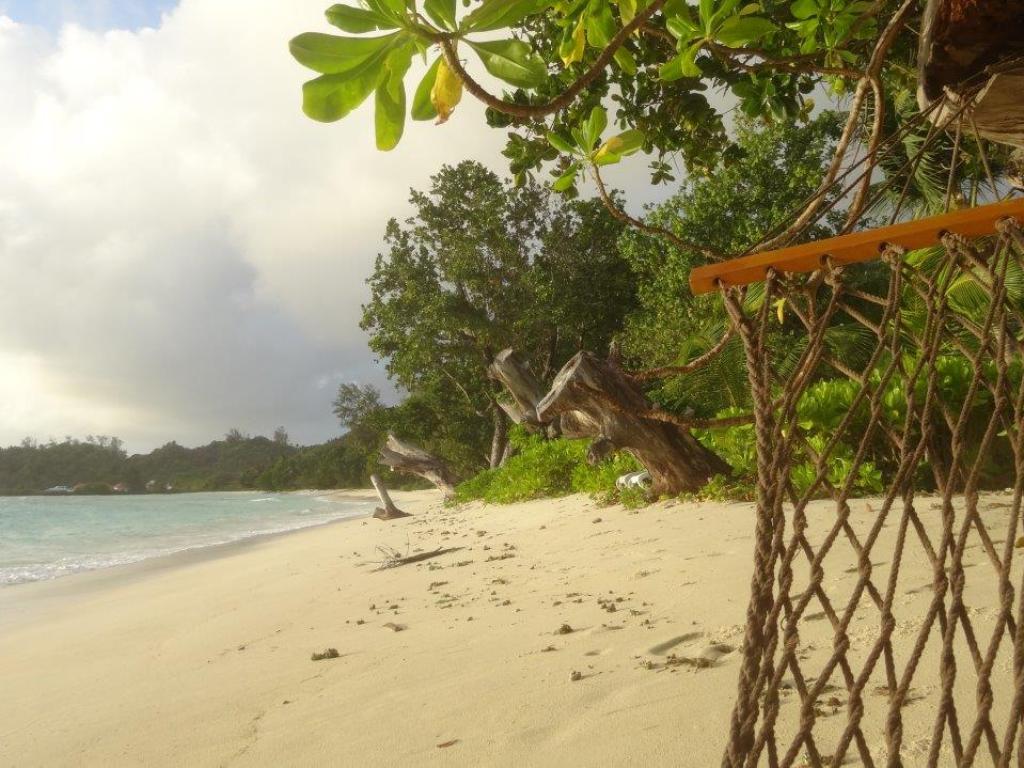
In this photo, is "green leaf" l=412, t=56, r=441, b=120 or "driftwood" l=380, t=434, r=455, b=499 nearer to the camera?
"green leaf" l=412, t=56, r=441, b=120

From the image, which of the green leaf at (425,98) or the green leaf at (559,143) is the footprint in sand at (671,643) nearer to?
the green leaf at (559,143)

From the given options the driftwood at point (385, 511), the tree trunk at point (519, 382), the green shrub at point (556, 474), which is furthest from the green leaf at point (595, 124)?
the driftwood at point (385, 511)

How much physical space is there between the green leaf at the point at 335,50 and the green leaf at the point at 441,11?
7cm

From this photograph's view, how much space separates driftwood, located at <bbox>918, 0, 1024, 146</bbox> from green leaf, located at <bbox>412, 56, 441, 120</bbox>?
1.20m

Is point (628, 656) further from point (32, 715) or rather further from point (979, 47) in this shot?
point (32, 715)

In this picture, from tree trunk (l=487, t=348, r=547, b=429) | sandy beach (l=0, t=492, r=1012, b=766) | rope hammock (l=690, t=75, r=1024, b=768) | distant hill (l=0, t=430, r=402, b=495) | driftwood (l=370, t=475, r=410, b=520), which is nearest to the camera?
rope hammock (l=690, t=75, r=1024, b=768)

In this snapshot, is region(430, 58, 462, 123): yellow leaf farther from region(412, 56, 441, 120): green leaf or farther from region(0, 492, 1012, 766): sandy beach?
region(0, 492, 1012, 766): sandy beach

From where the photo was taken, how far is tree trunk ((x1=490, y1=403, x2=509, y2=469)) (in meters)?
19.6

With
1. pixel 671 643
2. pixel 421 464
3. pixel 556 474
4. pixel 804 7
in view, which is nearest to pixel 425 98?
pixel 804 7

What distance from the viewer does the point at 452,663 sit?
9.31 ft

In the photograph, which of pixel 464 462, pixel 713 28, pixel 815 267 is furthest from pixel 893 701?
pixel 464 462

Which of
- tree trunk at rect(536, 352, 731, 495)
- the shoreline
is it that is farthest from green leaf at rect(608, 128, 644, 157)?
the shoreline

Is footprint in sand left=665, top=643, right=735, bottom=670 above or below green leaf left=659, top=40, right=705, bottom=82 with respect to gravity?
below

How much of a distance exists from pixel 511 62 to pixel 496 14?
0.13 metres
